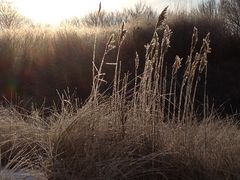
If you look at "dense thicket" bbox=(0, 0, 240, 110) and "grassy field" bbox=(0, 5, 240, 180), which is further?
"dense thicket" bbox=(0, 0, 240, 110)

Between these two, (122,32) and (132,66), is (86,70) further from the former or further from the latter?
(122,32)

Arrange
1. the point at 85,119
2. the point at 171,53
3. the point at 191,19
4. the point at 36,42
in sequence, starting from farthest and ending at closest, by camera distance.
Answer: the point at 191,19 < the point at 171,53 < the point at 36,42 < the point at 85,119

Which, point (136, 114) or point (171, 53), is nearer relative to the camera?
point (136, 114)

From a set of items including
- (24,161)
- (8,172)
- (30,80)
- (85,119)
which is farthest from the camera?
(30,80)

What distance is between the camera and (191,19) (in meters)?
22.3

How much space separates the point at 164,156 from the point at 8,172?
1.44m

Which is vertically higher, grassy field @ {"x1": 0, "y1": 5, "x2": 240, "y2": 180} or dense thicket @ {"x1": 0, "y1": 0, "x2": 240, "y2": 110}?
grassy field @ {"x1": 0, "y1": 5, "x2": 240, "y2": 180}

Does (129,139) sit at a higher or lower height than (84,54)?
higher

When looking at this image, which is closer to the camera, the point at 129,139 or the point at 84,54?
the point at 129,139

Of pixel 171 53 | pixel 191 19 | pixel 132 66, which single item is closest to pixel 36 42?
pixel 132 66

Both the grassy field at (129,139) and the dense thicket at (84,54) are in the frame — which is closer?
the grassy field at (129,139)

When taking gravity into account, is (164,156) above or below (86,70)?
above

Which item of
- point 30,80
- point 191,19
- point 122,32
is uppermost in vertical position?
point 122,32

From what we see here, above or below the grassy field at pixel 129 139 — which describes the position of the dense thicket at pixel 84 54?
below
